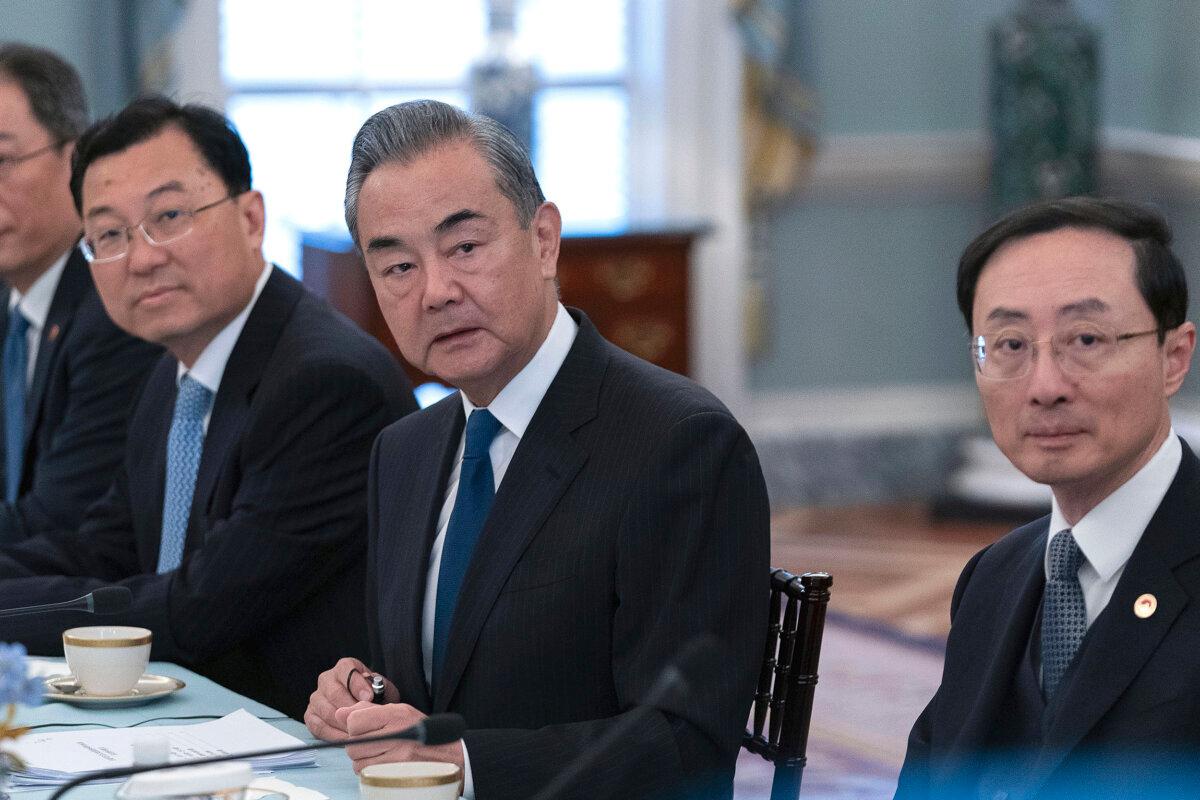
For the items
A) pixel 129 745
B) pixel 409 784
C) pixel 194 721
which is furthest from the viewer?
pixel 194 721

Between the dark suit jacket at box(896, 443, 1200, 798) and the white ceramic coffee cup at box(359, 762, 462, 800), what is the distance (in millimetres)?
541

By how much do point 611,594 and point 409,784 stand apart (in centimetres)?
43

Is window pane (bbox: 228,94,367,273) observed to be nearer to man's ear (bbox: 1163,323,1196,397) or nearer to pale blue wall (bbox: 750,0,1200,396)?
pale blue wall (bbox: 750,0,1200,396)

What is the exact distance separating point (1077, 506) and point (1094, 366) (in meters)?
0.15

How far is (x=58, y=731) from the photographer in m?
1.97

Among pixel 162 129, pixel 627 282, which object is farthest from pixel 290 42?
pixel 162 129

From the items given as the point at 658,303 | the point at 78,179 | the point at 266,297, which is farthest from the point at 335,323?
the point at 658,303

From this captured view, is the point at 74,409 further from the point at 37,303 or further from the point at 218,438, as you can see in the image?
the point at 218,438

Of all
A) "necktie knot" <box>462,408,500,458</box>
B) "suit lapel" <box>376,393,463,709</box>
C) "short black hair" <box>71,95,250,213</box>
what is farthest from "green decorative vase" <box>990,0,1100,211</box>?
"necktie knot" <box>462,408,500,458</box>

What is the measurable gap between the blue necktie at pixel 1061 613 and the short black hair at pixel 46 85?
2.33m

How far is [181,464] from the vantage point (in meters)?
2.68

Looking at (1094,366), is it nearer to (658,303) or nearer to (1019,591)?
(1019,591)

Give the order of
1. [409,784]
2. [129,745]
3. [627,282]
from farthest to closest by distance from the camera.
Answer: [627,282], [129,745], [409,784]

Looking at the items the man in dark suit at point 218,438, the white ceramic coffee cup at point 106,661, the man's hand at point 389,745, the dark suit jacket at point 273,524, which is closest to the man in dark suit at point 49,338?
the man in dark suit at point 218,438
